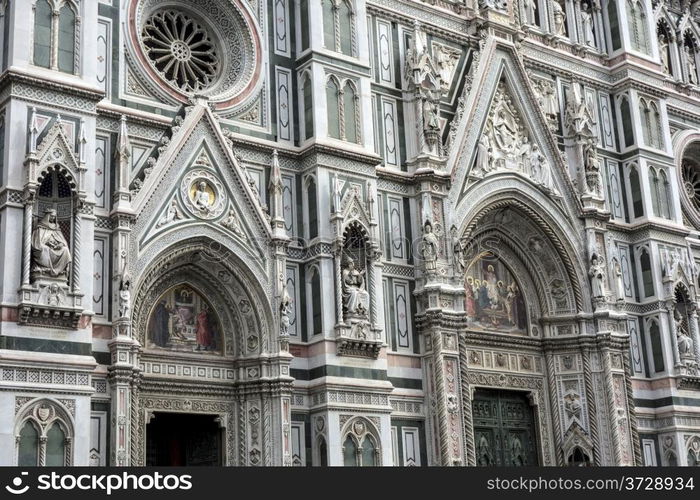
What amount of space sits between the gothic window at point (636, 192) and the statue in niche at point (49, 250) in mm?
17659

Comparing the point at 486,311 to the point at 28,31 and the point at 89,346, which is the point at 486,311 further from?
the point at 28,31

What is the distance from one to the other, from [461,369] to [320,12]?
9043 mm

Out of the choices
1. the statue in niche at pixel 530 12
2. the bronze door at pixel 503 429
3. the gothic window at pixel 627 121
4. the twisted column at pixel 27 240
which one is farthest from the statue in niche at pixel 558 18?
the twisted column at pixel 27 240

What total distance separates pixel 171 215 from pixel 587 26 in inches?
638

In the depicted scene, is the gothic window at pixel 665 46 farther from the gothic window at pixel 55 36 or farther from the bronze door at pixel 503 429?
the gothic window at pixel 55 36

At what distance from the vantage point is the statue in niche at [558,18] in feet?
107

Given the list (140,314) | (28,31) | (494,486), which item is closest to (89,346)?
(140,314)

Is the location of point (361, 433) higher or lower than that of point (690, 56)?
lower

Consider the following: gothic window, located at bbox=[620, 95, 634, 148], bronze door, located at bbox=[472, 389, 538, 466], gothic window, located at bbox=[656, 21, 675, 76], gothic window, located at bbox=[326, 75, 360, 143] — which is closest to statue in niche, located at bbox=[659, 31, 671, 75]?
gothic window, located at bbox=[656, 21, 675, 76]

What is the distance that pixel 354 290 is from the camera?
2477 centimetres

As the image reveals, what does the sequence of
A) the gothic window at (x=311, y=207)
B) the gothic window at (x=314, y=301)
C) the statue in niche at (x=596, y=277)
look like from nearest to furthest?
the gothic window at (x=314, y=301), the gothic window at (x=311, y=207), the statue in niche at (x=596, y=277)

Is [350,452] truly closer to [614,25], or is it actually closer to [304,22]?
[304,22]

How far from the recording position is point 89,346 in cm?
2061

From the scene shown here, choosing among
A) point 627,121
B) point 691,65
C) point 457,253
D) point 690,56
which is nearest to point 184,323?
point 457,253
